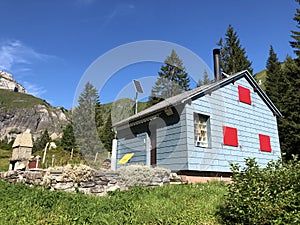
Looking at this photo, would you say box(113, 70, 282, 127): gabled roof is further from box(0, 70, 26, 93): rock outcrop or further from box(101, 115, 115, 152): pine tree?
box(0, 70, 26, 93): rock outcrop

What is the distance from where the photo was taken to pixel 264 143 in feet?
46.3

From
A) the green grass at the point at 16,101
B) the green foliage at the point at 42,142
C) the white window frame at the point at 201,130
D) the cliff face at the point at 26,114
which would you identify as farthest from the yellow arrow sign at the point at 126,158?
the green grass at the point at 16,101

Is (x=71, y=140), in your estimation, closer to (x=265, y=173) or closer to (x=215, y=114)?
(x=215, y=114)

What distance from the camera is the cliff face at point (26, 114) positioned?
118 m

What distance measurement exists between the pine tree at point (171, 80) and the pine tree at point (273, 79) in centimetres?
1066

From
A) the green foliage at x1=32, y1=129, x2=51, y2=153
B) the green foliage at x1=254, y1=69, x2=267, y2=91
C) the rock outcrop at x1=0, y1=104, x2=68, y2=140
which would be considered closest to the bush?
the green foliage at x1=254, y1=69, x2=267, y2=91

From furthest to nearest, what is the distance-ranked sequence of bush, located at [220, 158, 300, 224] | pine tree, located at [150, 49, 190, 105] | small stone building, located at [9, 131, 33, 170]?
pine tree, located at [150, 49, 190, 105], small stone building, located at [9, 131, 33, 170], bush, located at [220, 158, 300, 224]

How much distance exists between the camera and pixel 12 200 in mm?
5441

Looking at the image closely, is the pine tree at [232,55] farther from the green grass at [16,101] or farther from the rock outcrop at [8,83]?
the rock outcrop at [8,83]

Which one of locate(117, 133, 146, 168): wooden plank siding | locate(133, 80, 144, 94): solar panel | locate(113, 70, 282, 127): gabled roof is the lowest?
locate(117, 133, 146, 168): wooden plank siding

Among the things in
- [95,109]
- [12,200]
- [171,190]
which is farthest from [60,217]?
[95,109]

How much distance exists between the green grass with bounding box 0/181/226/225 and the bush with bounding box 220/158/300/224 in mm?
700

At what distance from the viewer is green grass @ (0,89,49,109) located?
12706 centimetres

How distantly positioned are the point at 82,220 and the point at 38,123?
132124 millimetres
